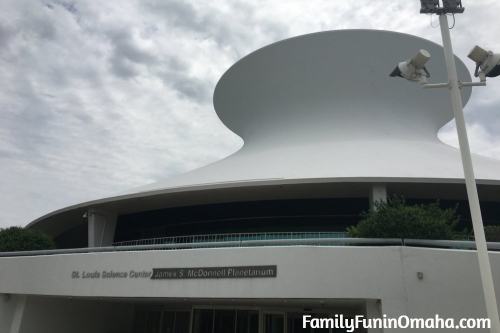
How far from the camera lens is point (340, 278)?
8367mm

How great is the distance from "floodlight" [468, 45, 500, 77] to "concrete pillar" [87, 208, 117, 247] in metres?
13.9

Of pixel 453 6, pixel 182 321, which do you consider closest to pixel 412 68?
pixel 453 6

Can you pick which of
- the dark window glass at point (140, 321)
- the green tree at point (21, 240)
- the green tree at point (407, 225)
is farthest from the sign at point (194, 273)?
the dark window glass at point (140, 321)

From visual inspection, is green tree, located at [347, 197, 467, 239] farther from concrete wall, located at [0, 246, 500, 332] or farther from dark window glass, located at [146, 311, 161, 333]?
dark window glass, located at [146, 311, 161, 333]

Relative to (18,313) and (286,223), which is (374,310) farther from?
(18,313)

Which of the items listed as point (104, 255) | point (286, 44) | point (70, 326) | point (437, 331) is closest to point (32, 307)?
point (70, 326)

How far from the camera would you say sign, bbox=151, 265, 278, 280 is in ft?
28.9

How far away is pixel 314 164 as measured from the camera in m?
14.0

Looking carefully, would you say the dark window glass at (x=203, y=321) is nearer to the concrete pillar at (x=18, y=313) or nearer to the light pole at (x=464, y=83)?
the concrete pillar at (x=18, y=313)

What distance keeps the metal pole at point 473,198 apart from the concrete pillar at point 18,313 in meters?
11.6

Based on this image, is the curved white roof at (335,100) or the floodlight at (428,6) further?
the curved white roof at (335,100)

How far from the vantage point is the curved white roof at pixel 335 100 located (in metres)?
16.8

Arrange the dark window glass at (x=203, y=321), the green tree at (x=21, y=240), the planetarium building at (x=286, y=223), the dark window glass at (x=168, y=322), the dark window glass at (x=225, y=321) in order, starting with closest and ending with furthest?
the planetarium building at (x=286, y=223) < the dark window glass at (x=225, y=321) < the dark window glass at (x=203, y=321) < the green tree at (x=21, y=240) < the dark window glass at (x=168, y=322)

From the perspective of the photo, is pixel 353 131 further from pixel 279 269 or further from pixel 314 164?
pixel 279 269
